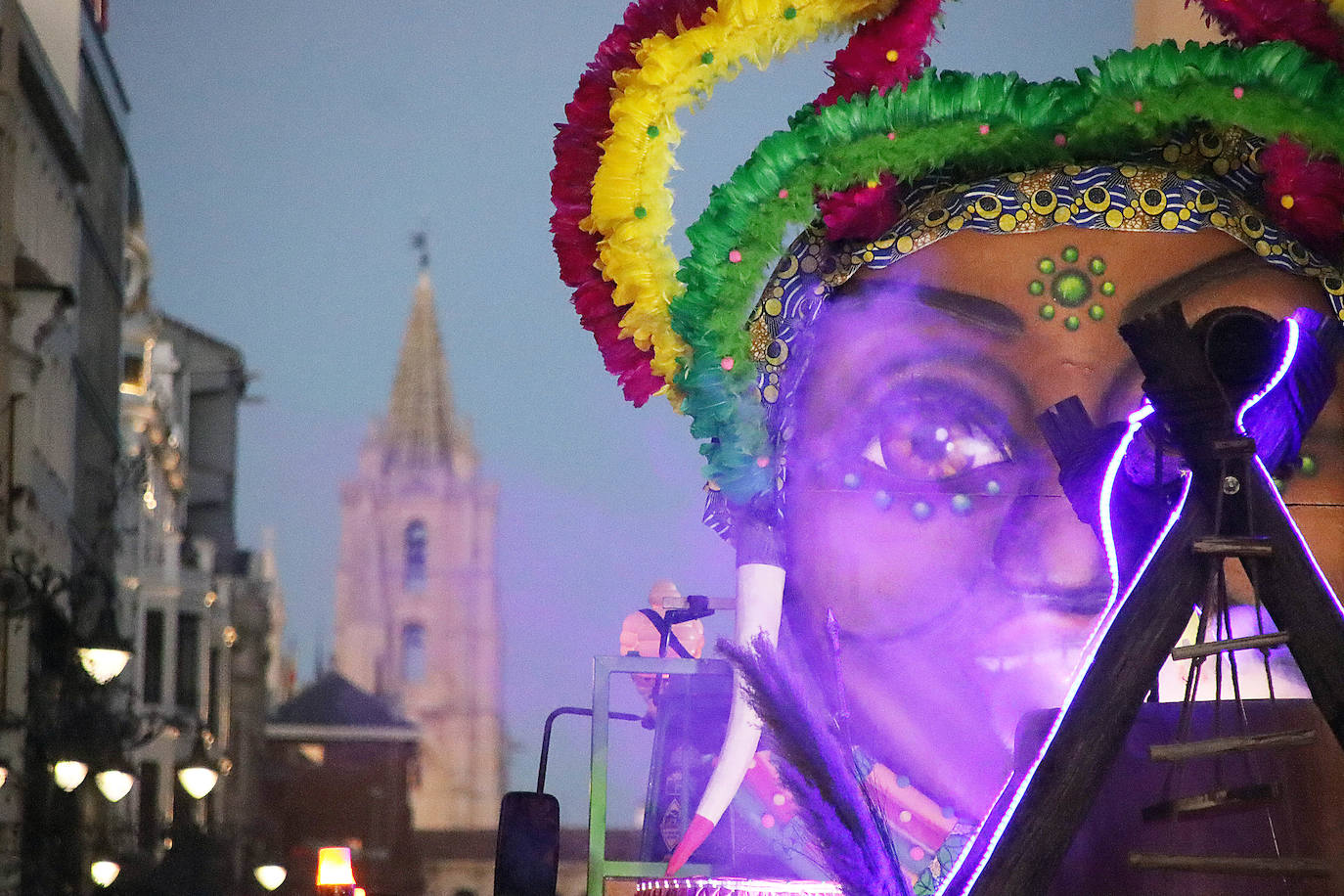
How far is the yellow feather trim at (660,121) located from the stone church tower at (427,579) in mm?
91147

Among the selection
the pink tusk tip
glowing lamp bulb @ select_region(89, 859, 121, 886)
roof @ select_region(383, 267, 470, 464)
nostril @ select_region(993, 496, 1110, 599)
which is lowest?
glowing lamp bulb @ select_region(89, 859, 121, 886)

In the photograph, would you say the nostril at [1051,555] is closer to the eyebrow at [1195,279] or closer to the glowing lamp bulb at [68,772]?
the eyebrow at [1195,279]

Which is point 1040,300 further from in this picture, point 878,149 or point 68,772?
point 68,772

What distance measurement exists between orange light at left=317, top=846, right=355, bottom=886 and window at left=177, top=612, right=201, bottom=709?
30.7 meters

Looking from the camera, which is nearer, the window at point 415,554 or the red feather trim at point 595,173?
the red feather trim at point 595,173

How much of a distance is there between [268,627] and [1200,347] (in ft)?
170

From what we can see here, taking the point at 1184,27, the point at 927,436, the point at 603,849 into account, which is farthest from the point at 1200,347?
the point at 1184,27

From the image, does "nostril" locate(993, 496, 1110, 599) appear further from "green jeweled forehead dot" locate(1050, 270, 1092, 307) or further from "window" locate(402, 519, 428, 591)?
"window" locate(402, 519, 428, 591)

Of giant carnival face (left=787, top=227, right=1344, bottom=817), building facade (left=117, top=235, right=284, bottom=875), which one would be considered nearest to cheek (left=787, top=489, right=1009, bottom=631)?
giant carnival face (left=787, top=227, right=1344, bottom=817)

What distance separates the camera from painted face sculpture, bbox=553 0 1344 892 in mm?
5395

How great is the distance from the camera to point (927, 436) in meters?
5.56

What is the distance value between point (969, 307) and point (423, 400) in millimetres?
98595

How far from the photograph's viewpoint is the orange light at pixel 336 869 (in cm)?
1319

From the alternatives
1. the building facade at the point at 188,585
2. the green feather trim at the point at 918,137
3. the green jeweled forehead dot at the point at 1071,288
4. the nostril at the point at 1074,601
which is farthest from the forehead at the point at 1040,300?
the building facade at the point at 188,585
